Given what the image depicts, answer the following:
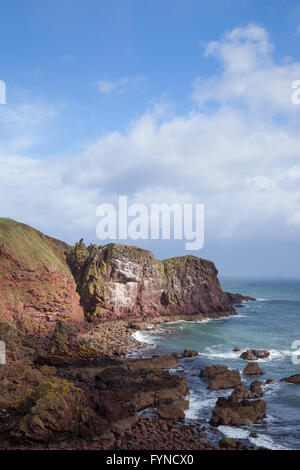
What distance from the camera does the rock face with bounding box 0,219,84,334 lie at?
47875mm

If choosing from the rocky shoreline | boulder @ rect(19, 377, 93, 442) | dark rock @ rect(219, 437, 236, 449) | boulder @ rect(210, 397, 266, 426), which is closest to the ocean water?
boulder @ rect(210, 397, 266, 426)

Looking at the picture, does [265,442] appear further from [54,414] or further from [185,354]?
[185,354]

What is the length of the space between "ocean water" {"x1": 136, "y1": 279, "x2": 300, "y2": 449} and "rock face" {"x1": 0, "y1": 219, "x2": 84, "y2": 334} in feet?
56.0

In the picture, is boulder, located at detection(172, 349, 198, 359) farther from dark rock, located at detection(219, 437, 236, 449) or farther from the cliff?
dark rock, located at detection(219, 437, 236, 449)

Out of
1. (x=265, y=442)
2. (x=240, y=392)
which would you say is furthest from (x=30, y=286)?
(x=265, y=442)

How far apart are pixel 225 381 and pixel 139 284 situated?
153ft

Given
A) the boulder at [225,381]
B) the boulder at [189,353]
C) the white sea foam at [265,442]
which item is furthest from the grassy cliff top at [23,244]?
the white sea foam at [265,442]

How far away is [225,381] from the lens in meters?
33.8

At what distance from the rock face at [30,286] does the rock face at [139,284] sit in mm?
8787

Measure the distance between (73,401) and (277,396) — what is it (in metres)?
21.7

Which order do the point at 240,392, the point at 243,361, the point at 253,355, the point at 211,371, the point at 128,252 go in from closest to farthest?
the point at 240,392, the point at 211,371, the point at 243,361, the point at 253,355, the point at 128,252
